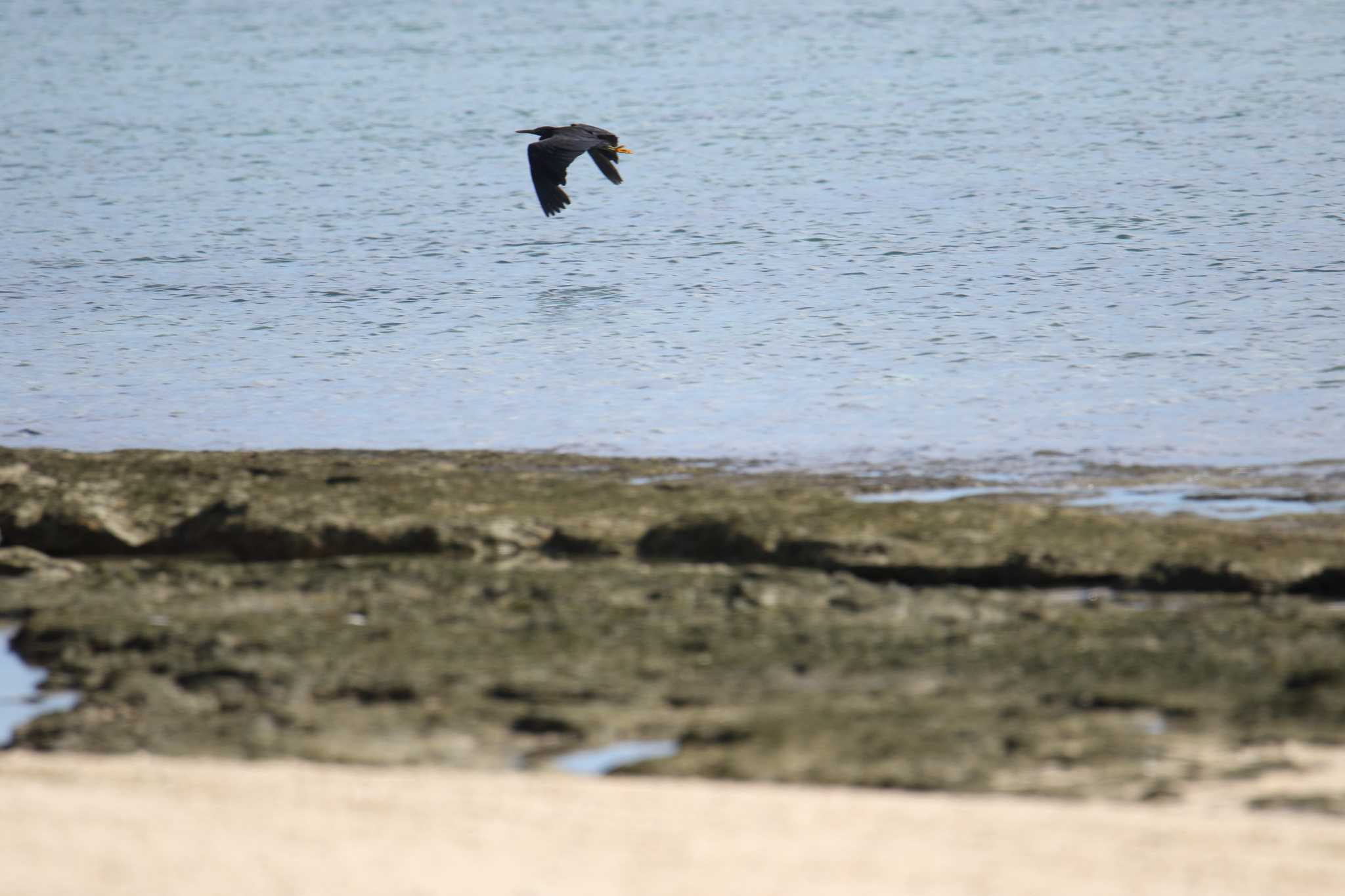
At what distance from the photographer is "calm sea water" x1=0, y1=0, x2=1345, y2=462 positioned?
1098 cm

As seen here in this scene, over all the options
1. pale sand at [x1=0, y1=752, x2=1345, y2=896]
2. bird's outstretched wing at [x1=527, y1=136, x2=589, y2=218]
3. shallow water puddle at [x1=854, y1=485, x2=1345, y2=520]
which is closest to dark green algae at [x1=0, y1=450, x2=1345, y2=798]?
pale sand at [x1=0, y1=752, x2=1345, y2=896]

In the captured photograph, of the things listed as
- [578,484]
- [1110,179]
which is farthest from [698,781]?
[1110,179]

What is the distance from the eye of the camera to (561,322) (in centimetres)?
1411

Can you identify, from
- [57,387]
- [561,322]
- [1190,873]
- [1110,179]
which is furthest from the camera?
[1110,179]

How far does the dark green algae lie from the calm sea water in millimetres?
2601

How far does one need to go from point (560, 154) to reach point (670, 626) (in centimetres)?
796

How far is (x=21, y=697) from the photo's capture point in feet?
19.2

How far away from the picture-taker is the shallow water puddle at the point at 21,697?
18.6 ft

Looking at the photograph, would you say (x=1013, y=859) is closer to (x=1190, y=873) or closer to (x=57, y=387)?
(x=1190, y=873)

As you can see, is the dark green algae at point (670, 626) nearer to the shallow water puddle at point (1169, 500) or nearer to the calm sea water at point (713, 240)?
the shallow water puddle at point (1169, 500)

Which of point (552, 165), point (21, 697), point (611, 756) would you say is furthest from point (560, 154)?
point (611, 756)

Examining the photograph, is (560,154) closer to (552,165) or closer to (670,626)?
(552,165)

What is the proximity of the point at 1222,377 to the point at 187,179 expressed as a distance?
48.0 feet

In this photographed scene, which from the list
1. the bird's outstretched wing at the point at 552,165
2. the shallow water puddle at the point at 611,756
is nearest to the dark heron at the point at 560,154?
the bird's outstretched wing at the point at 552,165
